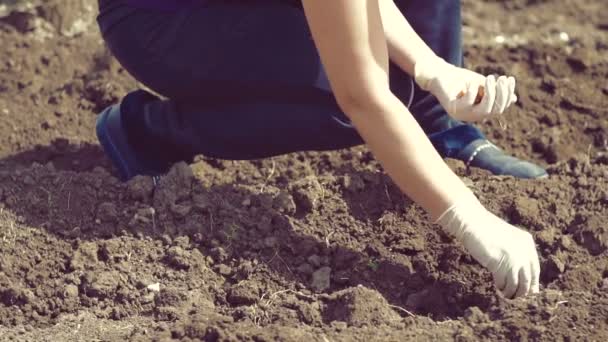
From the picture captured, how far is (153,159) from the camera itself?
133 inches

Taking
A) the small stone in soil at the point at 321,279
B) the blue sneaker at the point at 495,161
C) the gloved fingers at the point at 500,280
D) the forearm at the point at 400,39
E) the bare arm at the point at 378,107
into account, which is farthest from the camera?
the blue sneaker at the point at 495,161

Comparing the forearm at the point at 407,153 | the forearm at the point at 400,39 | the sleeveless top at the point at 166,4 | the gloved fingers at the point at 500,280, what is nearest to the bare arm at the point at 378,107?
the forearm at the point at 407,153

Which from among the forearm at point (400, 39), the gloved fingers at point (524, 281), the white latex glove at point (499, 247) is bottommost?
the gloved fingers at point (524, 281)

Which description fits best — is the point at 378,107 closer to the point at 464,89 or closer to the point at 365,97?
the point at 365,97

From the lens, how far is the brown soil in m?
2.57

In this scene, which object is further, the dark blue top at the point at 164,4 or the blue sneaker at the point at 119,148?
the blue sneaker at the point at 119,148

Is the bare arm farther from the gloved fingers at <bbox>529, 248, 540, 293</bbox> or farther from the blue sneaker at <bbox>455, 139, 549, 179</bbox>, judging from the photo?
the blue sneaker at <bbox>455, 139, 549, 179</bbox>

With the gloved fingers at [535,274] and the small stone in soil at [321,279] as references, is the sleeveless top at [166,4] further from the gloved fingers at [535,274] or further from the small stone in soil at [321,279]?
the gloved fingers at [535,274]

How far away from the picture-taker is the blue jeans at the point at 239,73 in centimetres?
309

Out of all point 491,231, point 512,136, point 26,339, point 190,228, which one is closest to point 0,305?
point 26,339

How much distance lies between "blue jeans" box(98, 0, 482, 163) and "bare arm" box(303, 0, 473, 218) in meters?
0.47

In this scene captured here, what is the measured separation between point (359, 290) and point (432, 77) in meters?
0.69

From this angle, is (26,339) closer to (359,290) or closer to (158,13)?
(359,290)

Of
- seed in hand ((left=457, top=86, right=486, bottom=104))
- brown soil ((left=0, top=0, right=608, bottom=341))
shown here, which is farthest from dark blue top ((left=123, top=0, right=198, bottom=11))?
seed in hand ((left=457, top=86, right=486, bottom=104))
